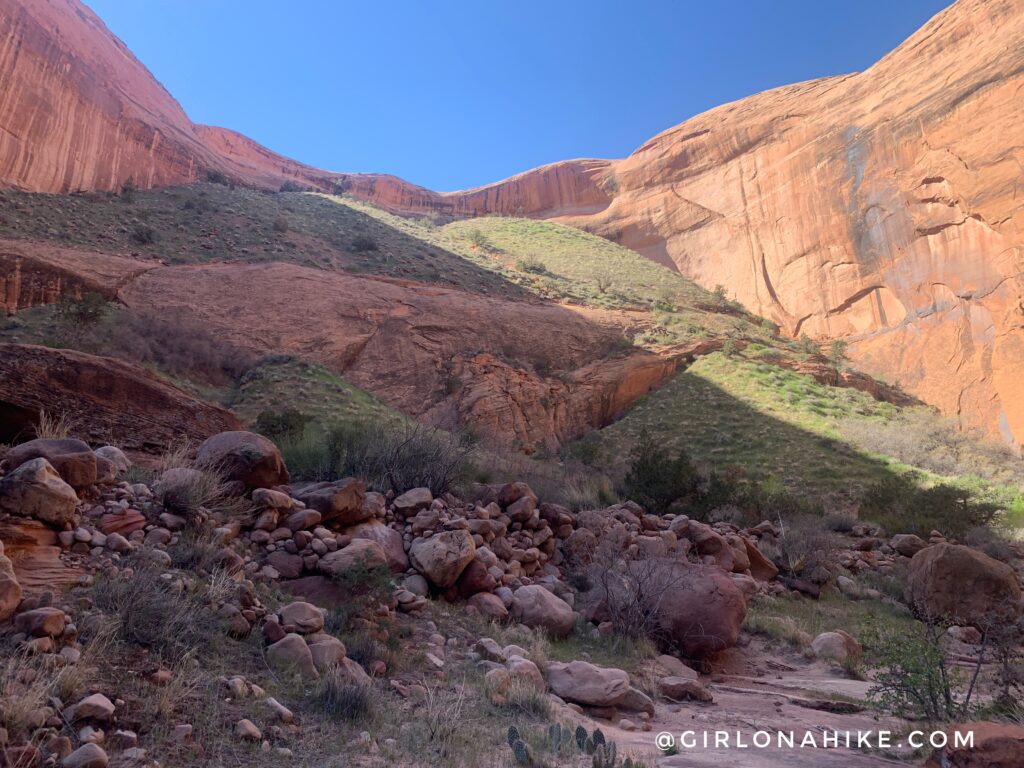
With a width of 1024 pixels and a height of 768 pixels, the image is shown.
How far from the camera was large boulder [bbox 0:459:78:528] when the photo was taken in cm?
374

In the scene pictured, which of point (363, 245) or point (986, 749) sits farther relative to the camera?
point (363, 245)

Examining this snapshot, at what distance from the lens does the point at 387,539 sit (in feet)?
19.1

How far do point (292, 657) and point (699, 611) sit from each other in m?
3.92

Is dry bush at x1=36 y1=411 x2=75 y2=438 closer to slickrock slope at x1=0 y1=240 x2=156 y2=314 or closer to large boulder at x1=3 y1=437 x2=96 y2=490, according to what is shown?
large boulder at x1=3 y1=437 x2=96 y2=490

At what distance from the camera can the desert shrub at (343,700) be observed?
3219 mm

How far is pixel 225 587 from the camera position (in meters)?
3.96

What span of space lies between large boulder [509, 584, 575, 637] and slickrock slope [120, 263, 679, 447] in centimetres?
1148

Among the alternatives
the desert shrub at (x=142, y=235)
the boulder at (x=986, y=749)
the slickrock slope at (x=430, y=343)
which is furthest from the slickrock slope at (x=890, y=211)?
the desert shrub at (x=142, y=235)

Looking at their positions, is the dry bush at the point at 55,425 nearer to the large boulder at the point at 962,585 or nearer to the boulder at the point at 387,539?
the boulder at the point at 387,539

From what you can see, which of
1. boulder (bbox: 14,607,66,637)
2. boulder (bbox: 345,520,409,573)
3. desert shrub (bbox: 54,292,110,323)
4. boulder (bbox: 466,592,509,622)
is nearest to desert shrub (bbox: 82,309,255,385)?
desert shrub (bbox: 54,292,110,323)

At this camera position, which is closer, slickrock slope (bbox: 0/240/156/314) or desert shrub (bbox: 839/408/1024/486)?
slickrock slope (bbox: 0/240/156/314)

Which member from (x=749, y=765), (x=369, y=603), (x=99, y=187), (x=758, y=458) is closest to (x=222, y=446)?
(x=369, y=603)

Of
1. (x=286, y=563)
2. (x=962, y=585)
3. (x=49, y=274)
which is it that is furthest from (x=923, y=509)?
(x=49, y=274)

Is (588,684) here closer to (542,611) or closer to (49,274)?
(542,611)
